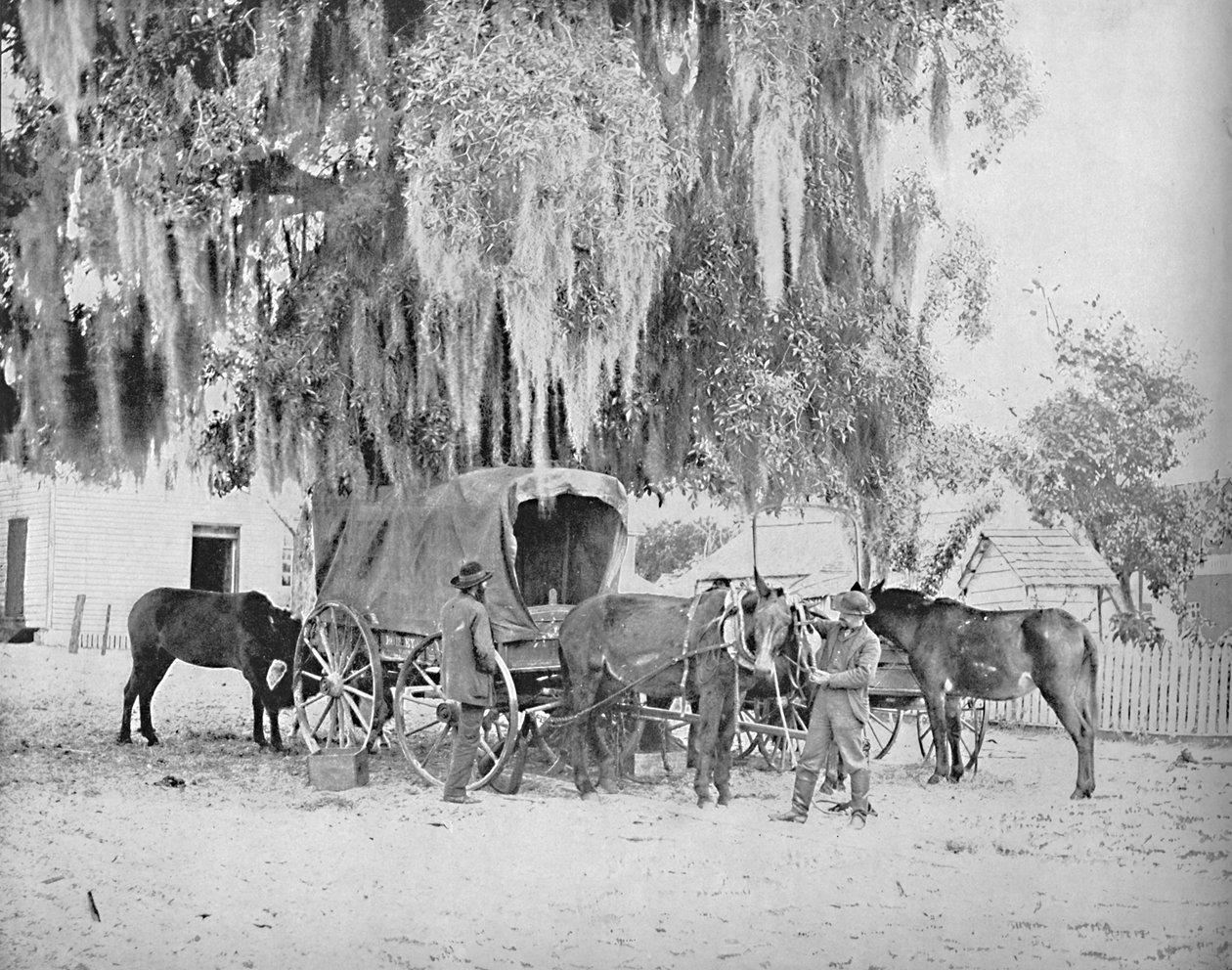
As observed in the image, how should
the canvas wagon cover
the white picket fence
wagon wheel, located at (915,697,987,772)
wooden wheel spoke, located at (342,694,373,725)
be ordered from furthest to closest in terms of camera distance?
wooden wheel spoke, located at (342,694,373,725) → the canvas wagon cover → wagon wheel, located at (915,697,987,772) → the white picket fence

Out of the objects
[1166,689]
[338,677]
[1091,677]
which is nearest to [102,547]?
[338,677]

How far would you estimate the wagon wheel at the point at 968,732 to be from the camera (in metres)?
6.37

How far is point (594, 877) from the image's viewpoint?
527cm

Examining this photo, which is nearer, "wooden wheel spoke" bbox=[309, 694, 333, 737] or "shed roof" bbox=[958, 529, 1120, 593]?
"shed roof" bbox=[958, 529, 1120, 593]

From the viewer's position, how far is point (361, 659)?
24.4 feet

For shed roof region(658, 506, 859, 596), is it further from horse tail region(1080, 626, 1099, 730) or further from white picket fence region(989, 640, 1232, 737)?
white picket fence region(989, 640, 1232, 737)

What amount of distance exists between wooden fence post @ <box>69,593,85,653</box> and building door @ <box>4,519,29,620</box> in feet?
0.94

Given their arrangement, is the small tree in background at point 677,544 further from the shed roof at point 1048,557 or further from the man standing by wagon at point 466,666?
the shed roof at point 1048,557

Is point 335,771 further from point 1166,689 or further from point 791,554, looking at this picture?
point 1166,689

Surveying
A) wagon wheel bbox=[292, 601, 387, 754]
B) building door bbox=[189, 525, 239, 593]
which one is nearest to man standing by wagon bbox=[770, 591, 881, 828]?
wagon wheel bbox=[292, 601, 387, 754]

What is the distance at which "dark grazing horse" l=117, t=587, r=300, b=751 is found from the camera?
19.3ft

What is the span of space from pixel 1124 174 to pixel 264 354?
4115mm

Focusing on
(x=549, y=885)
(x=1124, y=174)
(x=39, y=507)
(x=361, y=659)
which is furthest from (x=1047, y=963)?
(x=39, y=507)

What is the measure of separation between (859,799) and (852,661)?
68cm
